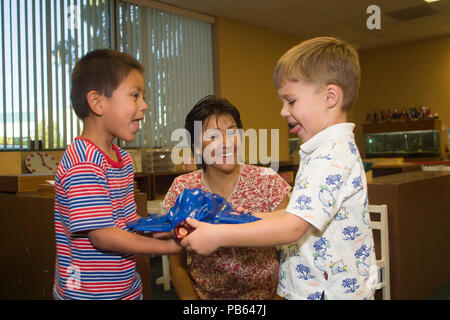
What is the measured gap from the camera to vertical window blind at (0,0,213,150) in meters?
3.65

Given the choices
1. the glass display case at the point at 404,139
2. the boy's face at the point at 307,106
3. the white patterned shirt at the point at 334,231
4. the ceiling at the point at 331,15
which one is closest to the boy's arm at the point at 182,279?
the white patterned shirt at the point at 334,231

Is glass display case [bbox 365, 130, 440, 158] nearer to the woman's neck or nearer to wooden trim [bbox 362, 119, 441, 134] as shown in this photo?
wooden trim [bbox 362, 119, 441, 134]

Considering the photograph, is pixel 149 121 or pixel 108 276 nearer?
pixel 108 276

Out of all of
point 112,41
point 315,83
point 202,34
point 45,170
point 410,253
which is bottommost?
point 410,253

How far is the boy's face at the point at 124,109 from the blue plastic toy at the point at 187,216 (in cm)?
20

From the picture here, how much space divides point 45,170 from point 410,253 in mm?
3135

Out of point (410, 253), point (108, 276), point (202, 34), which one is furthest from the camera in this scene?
point (202, 34)

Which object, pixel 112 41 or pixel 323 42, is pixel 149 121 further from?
pixel 323 42

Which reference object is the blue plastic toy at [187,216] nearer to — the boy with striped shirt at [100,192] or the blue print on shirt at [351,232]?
the boy with striped shirt at [100,192]

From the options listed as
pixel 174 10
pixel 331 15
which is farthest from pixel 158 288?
pixel 331 15

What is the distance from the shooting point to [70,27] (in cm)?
405

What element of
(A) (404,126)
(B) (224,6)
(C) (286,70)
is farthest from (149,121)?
(A) (404,126)

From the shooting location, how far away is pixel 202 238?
74 cm
